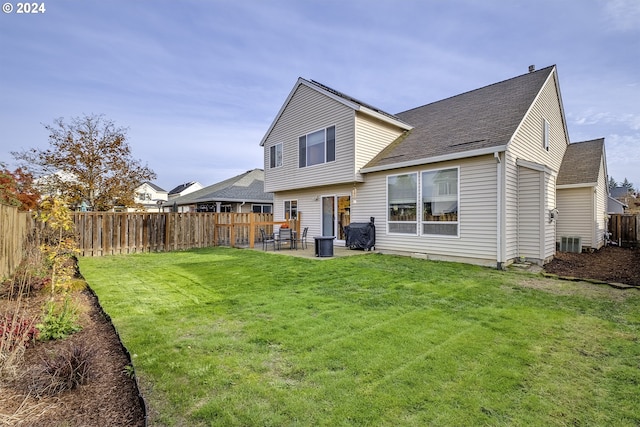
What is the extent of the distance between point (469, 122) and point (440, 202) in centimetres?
342

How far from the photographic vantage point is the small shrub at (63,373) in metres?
2.53

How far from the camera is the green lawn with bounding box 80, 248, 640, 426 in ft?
7.49

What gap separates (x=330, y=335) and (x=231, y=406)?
1586 millimetres

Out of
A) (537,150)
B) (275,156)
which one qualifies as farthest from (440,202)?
(275,156)

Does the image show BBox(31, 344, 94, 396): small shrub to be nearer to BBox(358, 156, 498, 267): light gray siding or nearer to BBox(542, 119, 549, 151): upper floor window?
BBox(358, 156, 498, 267): light gray siding

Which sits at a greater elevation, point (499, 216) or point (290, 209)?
point (290, 209)

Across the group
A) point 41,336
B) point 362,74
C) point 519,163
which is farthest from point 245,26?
point 41,336

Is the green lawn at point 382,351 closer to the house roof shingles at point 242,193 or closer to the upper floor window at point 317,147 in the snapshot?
the upper floor window at point 317,147

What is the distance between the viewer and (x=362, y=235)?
10977 millimetres

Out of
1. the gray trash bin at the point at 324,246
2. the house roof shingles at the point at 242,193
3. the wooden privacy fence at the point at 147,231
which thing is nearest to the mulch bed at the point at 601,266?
the gray trash bin at the point at 324,246

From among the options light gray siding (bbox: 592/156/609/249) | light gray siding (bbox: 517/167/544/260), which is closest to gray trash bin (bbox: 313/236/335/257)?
light gray siding (bbox: 517/167/544/260)

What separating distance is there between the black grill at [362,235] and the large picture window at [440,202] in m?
1.95

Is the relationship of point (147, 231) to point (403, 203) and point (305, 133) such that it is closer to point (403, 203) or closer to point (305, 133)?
point (305, 133)

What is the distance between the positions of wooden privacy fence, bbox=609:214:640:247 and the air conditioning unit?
4.75 m
